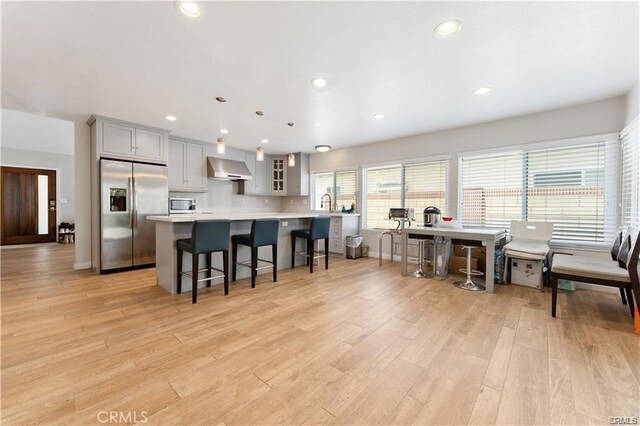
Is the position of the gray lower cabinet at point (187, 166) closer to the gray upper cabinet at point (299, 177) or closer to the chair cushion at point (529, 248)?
the gray upper cabinet at point (299, 177)

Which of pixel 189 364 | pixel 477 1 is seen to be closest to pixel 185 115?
pixel 189 364

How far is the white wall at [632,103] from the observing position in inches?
110

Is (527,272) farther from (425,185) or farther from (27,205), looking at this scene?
(27,205)

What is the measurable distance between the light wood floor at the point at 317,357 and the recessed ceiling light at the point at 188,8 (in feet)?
8.05

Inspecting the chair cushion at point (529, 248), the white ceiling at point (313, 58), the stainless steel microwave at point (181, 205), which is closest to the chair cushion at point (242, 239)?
the white ceiling at point (313, 58)

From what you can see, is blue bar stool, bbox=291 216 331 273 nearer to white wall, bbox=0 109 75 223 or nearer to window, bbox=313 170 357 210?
window, bbox=313 170 357 210

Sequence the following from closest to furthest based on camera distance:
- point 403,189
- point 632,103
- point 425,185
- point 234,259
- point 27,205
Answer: point 632,103, point 234,259, point 425,185, point 403,189, point 27,205

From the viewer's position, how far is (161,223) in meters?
3.42

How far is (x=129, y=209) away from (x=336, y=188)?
4.21 meters

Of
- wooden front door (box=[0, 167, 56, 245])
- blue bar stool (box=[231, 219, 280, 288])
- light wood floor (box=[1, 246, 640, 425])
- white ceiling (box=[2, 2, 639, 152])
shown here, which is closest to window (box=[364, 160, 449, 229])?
white ceiling (box=[2, 2, 639, 152])

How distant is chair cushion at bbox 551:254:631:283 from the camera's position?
2.36 meters

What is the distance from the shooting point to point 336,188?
6.46m

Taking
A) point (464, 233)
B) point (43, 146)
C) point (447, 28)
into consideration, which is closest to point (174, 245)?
point (447, 28)

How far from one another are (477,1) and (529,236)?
3.33 m
